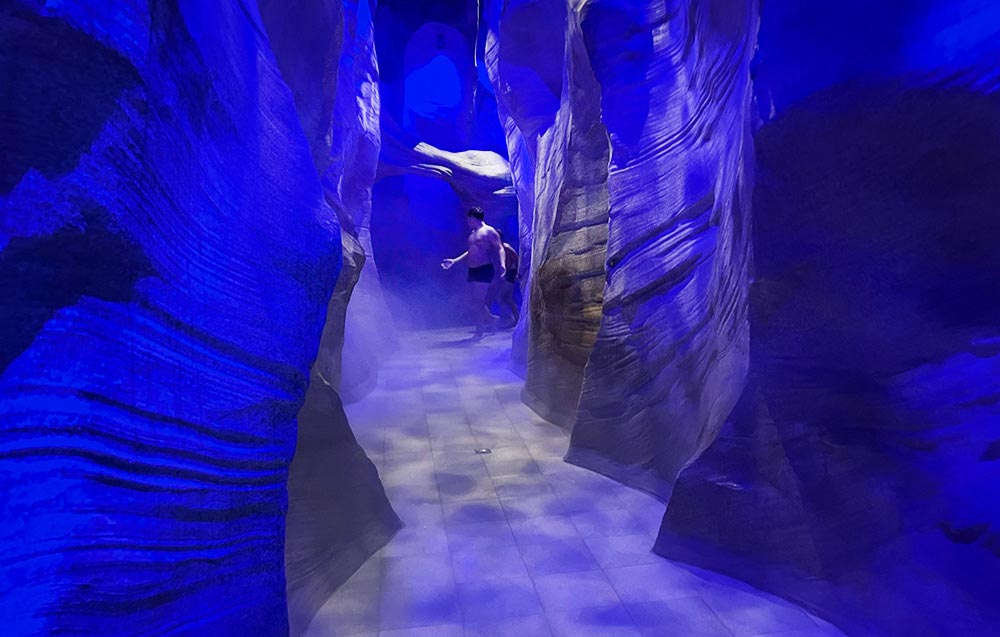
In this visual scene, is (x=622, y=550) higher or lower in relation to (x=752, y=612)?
higher

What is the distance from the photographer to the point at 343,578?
3.00 m

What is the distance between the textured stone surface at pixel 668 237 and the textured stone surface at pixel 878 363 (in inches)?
9.6

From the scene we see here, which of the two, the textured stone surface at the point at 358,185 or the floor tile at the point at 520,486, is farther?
the textured stone surface at the point at 358,185

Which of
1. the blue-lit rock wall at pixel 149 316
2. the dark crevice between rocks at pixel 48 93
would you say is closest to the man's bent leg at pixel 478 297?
the blue-lit rock wall at pixel 149 316

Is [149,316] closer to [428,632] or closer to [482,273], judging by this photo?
[428,632]

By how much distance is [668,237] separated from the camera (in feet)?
12.6

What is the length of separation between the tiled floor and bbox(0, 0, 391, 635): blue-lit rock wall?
3.17ft

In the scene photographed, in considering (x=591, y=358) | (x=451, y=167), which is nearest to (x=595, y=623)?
(x=591, y=358)

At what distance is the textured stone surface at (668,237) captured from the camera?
3.06 m

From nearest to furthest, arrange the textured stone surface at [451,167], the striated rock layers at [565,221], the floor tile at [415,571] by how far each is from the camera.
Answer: the floor tile at [415,571]
the striated rock layers at [565,221]
the textured stone surface at [451,167]

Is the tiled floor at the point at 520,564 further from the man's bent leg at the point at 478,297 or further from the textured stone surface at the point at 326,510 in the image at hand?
the man's bent leg at the point at 478,297

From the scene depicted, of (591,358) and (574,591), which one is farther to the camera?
(591,358)

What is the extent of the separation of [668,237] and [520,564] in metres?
2.30

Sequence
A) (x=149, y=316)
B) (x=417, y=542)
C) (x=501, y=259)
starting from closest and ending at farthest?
(x=149, y=316), (x=417, y=542), (x=501, y=259)
